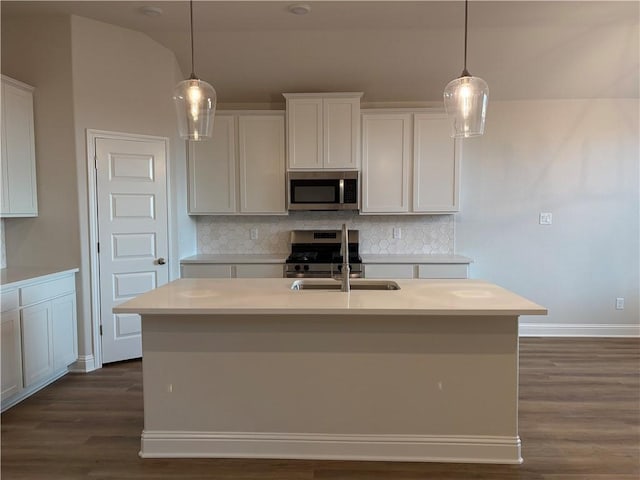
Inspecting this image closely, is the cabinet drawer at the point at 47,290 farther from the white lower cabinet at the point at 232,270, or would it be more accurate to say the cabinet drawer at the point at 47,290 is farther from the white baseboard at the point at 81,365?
the white lower cabinet at the point at 232,270

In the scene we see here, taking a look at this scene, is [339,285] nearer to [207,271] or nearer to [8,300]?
[207,271]

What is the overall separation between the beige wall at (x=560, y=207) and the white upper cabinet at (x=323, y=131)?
1299mm

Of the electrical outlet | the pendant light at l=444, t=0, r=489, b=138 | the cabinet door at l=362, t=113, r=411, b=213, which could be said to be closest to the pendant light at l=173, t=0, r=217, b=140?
the pendant light at l=444, t=0, r=489, b=138

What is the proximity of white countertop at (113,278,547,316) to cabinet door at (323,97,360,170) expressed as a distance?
192 centimetres

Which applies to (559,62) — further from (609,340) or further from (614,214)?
(609,340)

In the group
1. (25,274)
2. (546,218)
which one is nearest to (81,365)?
(25,274)

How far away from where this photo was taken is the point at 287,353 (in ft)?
7.65

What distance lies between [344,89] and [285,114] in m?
0.66

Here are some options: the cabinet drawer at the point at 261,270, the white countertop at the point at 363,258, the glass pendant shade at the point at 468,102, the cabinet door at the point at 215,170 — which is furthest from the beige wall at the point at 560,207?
the cabinet door at the point at 215,170

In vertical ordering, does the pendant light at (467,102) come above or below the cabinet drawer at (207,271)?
above

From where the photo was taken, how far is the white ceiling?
3.42 m

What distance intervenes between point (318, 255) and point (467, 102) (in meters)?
2.50

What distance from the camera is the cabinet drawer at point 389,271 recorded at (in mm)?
4234

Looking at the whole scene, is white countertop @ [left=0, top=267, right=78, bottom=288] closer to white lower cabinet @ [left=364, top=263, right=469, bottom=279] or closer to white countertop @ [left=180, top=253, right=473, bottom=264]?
white countertop @ [left=180, top=253, right=473, bottom=264]
